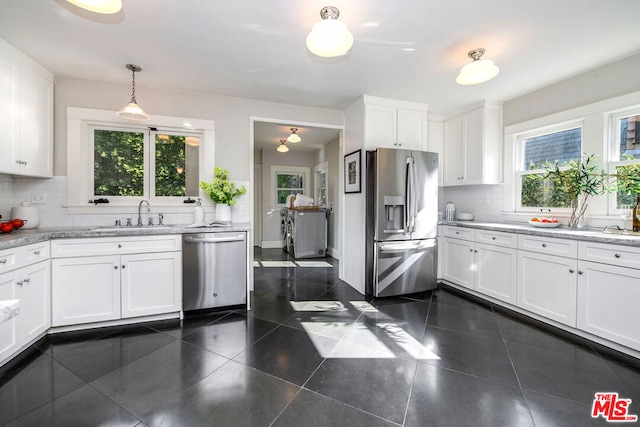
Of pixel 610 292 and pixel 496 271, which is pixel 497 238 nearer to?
pixel 496 271

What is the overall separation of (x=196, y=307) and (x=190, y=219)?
3.54 ft

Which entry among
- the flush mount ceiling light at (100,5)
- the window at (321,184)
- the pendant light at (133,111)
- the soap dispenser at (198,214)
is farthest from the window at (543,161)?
the pendant light at (133,111)

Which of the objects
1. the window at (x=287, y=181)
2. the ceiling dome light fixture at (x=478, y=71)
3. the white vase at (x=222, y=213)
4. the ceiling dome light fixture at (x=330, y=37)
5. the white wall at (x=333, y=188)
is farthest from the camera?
the window at (x=287, y=181)

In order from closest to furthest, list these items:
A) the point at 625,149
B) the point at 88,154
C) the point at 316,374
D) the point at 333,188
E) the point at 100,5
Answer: the point at 100,5, the point at 316,374, the point at 625,149, the point at 88,154, the point at 333,188

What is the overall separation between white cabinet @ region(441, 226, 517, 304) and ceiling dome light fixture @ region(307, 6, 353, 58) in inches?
100

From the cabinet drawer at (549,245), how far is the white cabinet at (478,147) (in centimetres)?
110

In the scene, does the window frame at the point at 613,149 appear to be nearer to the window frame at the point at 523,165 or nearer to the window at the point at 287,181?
the window frame at the point at 523,165

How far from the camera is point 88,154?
3.00 meters

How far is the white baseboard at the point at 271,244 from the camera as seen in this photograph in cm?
673

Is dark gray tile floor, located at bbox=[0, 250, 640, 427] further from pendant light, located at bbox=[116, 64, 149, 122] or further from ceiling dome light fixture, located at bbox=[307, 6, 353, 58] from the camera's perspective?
ceiling dome light fixture, located at bbox=[307, 6, 353, 58]

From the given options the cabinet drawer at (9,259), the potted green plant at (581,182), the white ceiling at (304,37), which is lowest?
the cabinet drawer at (9,259)

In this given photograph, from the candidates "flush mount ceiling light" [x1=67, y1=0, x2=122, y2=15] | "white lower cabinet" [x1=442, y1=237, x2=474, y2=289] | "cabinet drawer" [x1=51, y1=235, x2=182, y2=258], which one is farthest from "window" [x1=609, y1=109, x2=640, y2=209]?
"cabinet drawer" [x1=51, y1=235, x2=182, y2=258]

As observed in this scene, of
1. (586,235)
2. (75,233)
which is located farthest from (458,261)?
(75,233)

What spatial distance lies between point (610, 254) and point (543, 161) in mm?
1612
